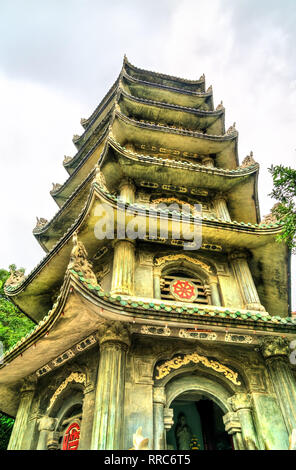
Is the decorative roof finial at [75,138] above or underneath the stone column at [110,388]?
above

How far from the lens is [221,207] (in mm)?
11148

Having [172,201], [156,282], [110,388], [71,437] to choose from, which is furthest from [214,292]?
[71,437]

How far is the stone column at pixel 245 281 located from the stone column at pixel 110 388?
3622 millimetres

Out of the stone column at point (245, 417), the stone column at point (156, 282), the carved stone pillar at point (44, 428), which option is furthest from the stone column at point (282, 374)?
the carved stone pillar at point (44, 428)

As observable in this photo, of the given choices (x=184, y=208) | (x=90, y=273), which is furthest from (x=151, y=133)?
(x=90, y=273)

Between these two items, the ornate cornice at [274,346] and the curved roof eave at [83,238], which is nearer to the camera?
the ornate cornice at [274,346]

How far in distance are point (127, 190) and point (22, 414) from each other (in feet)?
22.5

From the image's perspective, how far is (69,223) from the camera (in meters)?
13.0

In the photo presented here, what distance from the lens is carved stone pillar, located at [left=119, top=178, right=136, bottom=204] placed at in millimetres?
10539

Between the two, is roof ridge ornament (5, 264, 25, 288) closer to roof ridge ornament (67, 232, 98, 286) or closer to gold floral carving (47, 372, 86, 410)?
gold floral carving (47, 372, 86, 410)

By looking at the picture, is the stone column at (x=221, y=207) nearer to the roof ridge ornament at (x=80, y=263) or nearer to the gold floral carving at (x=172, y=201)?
the gold floral carving at (x=172, y=201)

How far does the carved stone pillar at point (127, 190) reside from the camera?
10539mm

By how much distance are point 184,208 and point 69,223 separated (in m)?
4.78
